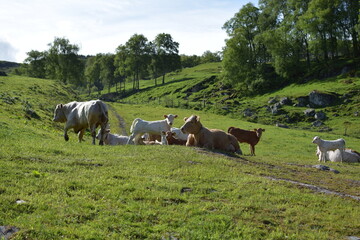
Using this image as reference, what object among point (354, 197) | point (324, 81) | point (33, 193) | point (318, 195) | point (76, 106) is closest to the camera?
point (33, 193)

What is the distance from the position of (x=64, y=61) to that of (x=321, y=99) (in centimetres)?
8110

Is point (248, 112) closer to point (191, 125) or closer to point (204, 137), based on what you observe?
point (204, 137)

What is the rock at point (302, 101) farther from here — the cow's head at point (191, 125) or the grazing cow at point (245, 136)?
the cow's head at point (191, 125)

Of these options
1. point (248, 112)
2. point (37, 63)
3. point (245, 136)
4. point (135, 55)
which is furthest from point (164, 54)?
point (245, 136)

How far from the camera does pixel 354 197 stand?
11.9 metres

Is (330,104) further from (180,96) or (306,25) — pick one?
(180,96)

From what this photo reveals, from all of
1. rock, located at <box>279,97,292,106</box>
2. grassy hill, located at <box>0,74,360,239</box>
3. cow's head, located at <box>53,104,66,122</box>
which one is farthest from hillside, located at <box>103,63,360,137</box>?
grassy hill, located at <box>0,74,360,239</box>

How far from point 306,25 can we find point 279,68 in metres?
10.6

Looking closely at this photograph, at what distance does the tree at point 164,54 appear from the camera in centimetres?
11644

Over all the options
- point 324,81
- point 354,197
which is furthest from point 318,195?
point 324,81

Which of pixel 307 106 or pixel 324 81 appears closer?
pixel 307 106

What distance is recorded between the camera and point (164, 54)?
11688 centimetres

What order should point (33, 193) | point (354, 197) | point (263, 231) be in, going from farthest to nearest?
point (354, 197) < point (33, 193) < point (263, 231)

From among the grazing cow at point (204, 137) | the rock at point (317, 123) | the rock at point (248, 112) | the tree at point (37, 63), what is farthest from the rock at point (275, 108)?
the tree at point (37, 63)
